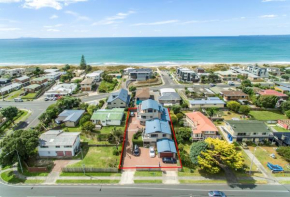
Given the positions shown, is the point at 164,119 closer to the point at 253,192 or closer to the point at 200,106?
the point at 200,106

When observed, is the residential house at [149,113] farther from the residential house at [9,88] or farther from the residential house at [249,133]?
the residential house at [9,88]

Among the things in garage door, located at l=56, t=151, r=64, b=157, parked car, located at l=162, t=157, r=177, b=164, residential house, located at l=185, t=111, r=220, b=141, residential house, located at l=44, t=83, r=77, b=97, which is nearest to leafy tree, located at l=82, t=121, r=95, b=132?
garage door, located at l=56, t=151, r=64, b=157

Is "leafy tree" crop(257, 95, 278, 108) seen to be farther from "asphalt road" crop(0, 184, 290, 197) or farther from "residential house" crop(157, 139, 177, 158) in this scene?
"residential house" crop(157, 139, 177, 158)

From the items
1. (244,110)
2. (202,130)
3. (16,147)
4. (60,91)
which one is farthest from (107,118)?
(244,110)

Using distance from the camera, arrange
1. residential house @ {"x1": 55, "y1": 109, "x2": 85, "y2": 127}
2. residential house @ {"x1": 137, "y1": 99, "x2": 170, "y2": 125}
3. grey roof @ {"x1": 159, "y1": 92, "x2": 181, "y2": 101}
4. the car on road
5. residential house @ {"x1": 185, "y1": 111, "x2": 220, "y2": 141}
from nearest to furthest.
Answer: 1. the car on road
2. residential house @ {"x1": 185, "y1": 111, "x2": 220, "y2": 141}
3. residential house @ {"x1": 137, "y1": 99, "x2": 170, "y2": 125}
4. residential house @ {"x1": 55, "y1": 109, "x2": 85, "y2": 127}
5. grey roof @ {"x1": 159, "y1": 92, "x2": 181, "y2": 101}

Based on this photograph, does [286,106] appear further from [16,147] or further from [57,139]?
[16,147]

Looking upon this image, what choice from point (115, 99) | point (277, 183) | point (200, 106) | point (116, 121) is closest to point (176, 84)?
point (200, 106)
